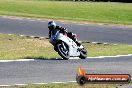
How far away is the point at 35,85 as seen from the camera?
12.1 metres

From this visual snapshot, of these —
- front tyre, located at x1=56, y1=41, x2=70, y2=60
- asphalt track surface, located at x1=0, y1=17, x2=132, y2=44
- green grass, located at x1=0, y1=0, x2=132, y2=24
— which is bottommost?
green grass, located at x1=0, y1=0, x2=132, y2=24

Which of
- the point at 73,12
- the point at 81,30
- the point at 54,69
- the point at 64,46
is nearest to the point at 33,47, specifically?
the point at 64,46

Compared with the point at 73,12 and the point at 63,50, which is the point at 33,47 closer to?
the point at 63,50

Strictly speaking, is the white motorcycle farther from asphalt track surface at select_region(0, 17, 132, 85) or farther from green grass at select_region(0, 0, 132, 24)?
green grass at select_region(0, 0, 132, 24)

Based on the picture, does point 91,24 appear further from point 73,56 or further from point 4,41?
point 73,56

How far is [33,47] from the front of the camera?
21344 mm

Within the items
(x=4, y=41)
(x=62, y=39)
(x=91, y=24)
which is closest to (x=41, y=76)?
(x=62, y=39)

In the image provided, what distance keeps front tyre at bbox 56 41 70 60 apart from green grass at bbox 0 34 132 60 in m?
1.58

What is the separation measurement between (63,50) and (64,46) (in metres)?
0.16

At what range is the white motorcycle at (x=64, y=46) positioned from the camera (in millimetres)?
16281

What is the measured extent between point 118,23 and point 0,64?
1951 centimetres

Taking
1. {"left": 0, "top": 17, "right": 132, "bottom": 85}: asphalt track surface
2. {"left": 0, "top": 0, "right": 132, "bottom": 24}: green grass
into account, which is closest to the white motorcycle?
{"left": 0, "top": 17, "right": 132, "bottom": 85}: asphalt track surface

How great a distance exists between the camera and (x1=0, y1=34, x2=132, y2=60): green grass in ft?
62.5

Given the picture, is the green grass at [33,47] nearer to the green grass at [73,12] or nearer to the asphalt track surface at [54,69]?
the asphalt track surface at [54,69]
